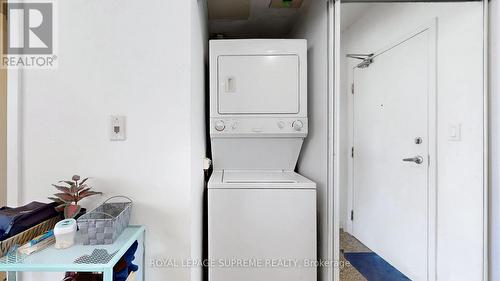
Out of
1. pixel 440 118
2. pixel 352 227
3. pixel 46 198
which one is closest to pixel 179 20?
pixel 46 198

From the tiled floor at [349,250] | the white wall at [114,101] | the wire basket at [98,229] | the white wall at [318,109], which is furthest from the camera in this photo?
the tiled floor at [349,250]

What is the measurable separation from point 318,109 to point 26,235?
1.87 metres

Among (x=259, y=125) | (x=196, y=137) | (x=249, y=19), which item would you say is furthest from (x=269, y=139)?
(x=249, y=19)

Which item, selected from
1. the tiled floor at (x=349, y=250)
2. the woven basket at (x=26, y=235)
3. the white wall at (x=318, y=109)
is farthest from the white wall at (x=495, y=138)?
the woven basket at (x=26, y=235)

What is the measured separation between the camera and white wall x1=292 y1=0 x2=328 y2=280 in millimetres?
1663

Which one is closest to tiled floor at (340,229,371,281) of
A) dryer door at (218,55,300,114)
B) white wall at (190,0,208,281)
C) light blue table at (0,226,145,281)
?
white wall at (190,0,208,281)

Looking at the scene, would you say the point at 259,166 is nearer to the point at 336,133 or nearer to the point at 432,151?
the point at 336,133

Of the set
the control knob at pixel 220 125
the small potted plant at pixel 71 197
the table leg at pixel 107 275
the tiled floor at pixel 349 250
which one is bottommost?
the tiled floor at pixel 349 250

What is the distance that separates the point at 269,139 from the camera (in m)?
1.92

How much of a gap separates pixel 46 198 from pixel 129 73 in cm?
81

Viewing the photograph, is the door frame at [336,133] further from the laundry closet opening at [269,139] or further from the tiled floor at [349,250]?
the tiled floor at [349,250]

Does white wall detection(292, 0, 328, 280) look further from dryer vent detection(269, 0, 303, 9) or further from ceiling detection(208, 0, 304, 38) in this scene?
ceiling detection(208, 0, 304, 38)

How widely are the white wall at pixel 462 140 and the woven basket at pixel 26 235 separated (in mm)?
2611

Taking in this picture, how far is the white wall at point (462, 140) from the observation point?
1.58 meters
